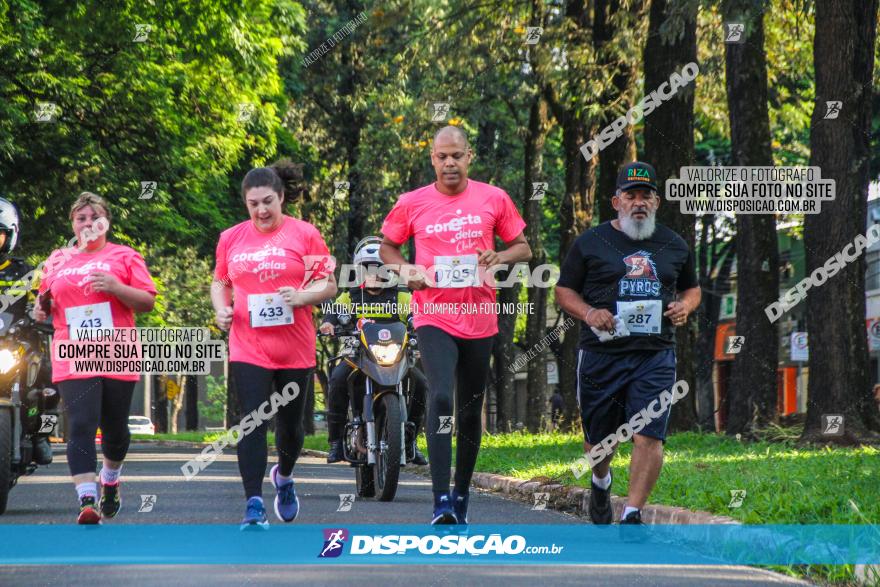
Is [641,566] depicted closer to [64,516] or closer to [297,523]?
[297,523]

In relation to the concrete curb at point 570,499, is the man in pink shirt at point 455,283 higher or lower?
higher

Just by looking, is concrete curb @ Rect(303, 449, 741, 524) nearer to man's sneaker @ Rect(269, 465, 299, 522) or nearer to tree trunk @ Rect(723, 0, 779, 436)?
man's sneaker @ Rect(269, 465, 299, 522)

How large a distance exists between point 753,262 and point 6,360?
11.7 metres

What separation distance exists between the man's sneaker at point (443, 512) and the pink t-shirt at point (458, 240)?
927 mm

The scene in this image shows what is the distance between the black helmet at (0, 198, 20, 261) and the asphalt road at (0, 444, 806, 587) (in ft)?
6.16

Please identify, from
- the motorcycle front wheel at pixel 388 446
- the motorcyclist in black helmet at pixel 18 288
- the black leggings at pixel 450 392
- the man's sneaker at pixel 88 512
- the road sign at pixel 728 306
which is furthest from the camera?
the road sign at pixel 728 306

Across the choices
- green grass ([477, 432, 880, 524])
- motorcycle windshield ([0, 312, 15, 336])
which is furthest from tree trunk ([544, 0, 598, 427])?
motorcycle windshield ([0, 312, 15, 336])

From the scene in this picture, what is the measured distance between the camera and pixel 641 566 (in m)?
7.21

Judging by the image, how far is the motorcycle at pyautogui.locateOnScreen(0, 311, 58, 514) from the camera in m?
9.98

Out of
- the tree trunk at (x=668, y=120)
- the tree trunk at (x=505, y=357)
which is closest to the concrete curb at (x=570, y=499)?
the tree trunk at (x=668, y=120)

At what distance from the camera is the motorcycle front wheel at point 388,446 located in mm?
11141

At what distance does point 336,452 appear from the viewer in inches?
490

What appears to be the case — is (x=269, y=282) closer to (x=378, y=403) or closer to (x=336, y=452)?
(x=378, y=403)

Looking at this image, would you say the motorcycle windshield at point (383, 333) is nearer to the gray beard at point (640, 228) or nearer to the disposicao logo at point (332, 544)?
the gray beard at point (640, 228)
